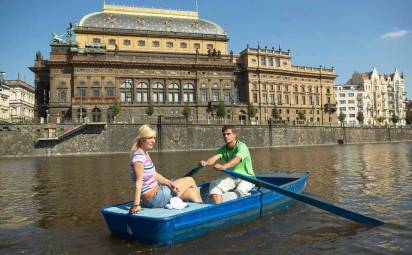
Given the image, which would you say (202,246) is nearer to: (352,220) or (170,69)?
(352,220)

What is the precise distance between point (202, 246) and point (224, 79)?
73.1 metres

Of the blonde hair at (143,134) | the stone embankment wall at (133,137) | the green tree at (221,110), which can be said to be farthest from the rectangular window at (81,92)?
the blonde hair at (143,134)

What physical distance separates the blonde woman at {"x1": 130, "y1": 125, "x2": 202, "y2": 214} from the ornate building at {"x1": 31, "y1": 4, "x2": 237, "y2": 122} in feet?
196

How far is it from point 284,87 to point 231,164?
82486 millimetres

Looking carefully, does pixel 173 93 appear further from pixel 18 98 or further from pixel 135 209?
pixel 135 209

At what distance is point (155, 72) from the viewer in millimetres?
75938

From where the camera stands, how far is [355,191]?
15.7 meters

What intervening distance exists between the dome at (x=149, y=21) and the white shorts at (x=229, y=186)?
73.3 m

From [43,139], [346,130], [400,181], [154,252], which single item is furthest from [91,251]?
[346,130]

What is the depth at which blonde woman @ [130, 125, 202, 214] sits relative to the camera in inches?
342

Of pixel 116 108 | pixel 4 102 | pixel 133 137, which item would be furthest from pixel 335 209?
pixel 4 102

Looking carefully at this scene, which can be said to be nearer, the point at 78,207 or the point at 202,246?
the point at 202,246

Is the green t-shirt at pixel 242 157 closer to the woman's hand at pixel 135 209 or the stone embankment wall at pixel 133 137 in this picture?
the woman's hand at pixel 135 209

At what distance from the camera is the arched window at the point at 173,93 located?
253 ft
